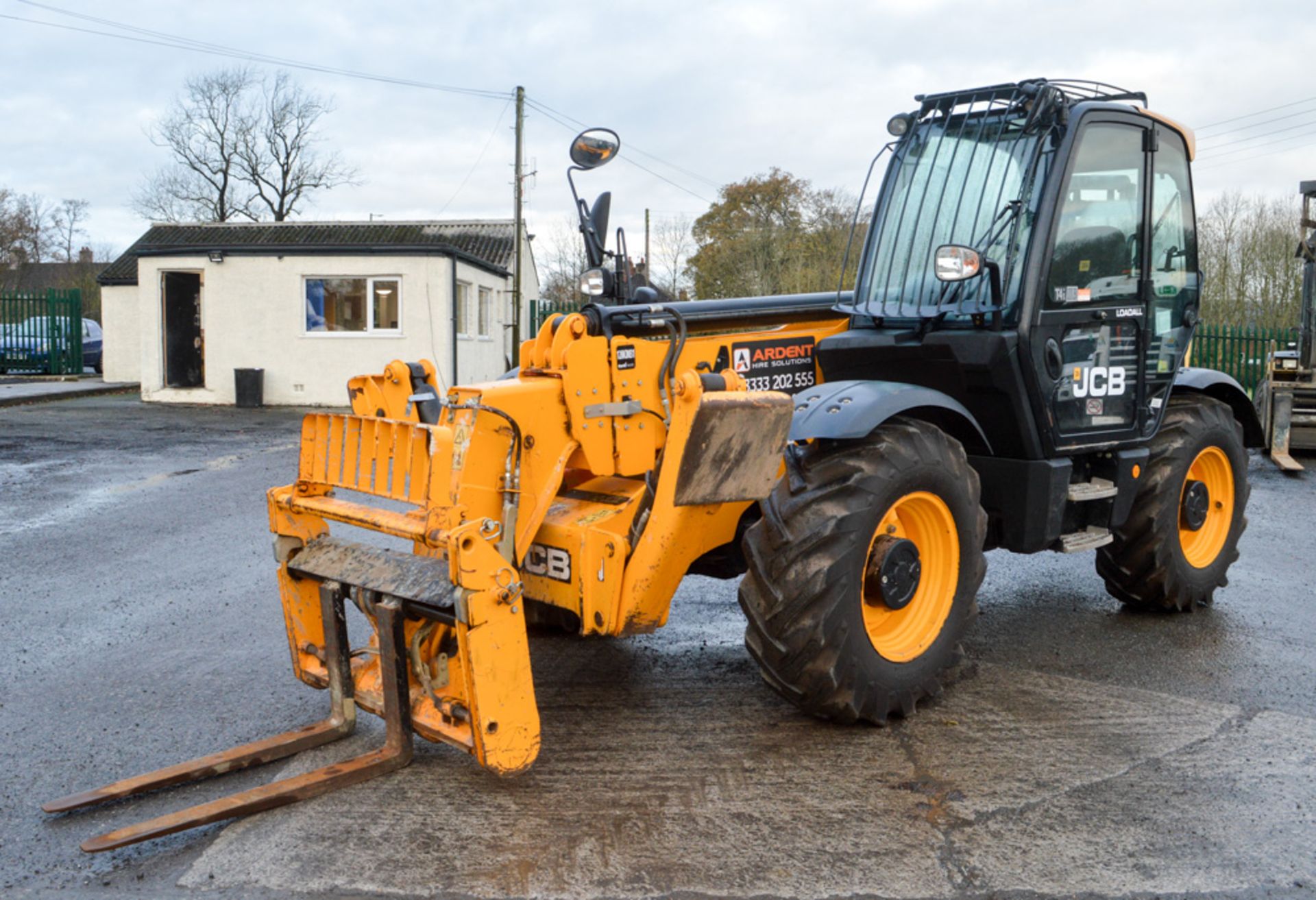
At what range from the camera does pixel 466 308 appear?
78.1 feet

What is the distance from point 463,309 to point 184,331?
19.2ft

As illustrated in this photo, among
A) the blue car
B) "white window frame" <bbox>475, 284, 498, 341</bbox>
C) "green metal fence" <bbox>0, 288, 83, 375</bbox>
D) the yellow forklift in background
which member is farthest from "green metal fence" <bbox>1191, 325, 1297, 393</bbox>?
the blue car

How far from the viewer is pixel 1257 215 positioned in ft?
89.9

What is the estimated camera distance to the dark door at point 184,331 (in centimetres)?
2275

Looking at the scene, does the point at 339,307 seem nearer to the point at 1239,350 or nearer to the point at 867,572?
the point at 1239,350

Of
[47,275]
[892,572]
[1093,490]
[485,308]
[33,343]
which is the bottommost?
[892,572]

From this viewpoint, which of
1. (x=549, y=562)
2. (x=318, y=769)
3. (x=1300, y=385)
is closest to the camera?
(x=318, y=769)

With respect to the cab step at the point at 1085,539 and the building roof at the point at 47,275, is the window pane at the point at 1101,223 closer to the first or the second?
the cab step at the point at 1085,539

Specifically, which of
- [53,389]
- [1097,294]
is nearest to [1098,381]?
[1097,294]

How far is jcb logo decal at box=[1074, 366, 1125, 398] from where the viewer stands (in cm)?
534

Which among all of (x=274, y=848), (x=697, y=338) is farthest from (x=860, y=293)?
(x=274, y=848)

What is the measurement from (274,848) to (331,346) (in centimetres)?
1886

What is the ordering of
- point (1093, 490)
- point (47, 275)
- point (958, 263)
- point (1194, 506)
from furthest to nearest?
1. point (47, 275)
2. point (1194, 506)
3. point (1093, 490)
4. point (958, 263)

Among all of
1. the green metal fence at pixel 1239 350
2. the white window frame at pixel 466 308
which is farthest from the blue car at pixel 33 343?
the green metal fence at pixel 1239 350
